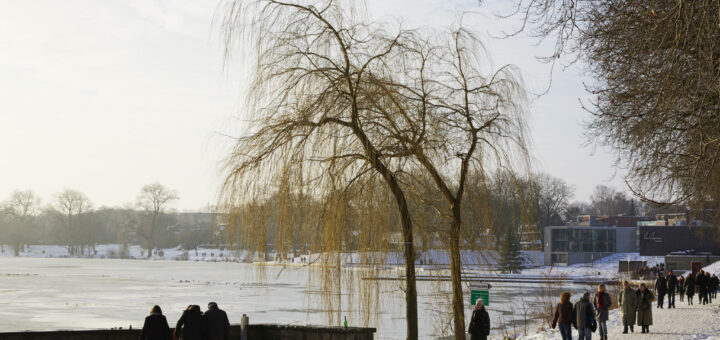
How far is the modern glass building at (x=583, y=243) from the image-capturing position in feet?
310

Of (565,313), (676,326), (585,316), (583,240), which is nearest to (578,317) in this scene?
(585,316)

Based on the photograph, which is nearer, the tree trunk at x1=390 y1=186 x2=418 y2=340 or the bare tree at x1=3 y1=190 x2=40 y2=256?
the tree trunk at x1=390 y1=186 x2=418 y2=340

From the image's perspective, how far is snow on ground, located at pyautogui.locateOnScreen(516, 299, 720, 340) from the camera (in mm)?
17984

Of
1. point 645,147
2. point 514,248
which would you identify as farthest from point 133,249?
point 645,147

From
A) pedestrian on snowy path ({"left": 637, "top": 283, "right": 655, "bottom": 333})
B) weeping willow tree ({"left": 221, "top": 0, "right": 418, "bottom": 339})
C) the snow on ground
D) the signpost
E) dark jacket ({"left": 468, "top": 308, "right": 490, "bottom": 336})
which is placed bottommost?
the snow on ground

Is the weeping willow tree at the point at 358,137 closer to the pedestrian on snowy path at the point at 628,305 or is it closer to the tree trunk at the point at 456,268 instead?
the tree trunk at the point at 456,268

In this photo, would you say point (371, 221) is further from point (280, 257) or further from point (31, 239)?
point (31, 239)

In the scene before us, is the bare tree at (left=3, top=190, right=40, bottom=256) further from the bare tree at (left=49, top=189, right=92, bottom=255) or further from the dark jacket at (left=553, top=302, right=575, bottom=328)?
the dark jacket at (left=553, top=302, right=575, bottom=328)

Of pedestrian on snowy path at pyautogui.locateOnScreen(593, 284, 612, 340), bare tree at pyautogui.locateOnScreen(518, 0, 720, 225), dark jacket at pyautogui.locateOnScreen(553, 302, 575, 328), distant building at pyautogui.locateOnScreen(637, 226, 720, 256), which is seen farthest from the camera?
distant building at pyautogui.locateOnScreen(637, 226, 720, 256)

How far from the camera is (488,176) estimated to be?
13.8 m

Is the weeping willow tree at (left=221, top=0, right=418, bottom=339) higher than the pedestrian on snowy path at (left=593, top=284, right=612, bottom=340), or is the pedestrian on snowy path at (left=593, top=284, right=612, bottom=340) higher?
the weeping willow tree at (left=221, top=0, right=418, bottom=339)

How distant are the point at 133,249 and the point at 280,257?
147 meters

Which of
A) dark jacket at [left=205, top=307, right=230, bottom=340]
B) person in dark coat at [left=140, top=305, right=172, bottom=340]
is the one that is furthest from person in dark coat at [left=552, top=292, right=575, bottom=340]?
person in dark coat at [left=140, top=305, right=172, bottom=340]

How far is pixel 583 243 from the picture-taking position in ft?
315
